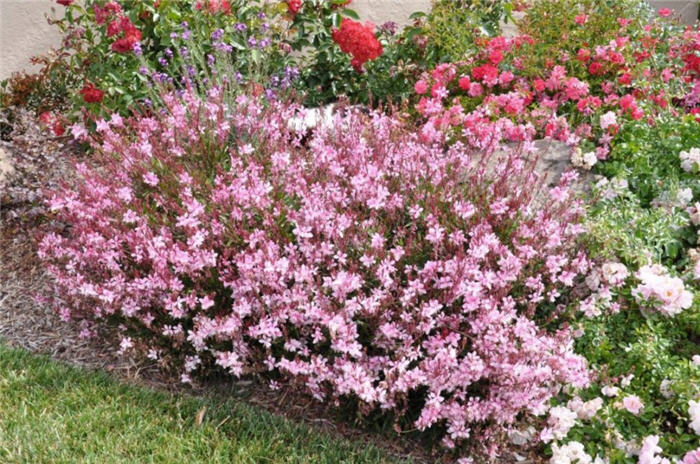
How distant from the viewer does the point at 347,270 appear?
3.42 meters

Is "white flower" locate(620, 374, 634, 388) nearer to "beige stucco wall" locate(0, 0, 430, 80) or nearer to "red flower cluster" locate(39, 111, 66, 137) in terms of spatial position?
"red flower cluster" locate(39, 111, 66, 137)

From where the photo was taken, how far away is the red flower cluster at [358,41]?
229 inches

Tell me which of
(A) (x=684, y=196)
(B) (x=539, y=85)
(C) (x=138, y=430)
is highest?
(B) (x=539, y=85)

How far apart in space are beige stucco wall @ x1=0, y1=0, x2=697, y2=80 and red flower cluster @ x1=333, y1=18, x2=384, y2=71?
195 cm

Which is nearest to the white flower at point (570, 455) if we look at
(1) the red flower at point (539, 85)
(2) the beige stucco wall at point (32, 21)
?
(1) the red flower at point (539, 85)

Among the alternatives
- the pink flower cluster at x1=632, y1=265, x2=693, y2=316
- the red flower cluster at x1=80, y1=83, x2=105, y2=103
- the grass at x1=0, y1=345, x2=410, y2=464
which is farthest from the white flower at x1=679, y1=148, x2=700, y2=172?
the red flower cluster at x1=80, y1=83, x2=105, y2=103

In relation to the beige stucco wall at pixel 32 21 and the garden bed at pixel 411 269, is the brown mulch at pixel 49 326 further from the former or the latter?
the beige stucco wall at pixel 32 21

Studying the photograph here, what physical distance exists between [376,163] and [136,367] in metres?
1.70

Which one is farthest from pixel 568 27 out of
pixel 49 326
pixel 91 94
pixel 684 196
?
pixel 49 326

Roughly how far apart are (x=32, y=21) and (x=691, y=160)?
21.8 feet

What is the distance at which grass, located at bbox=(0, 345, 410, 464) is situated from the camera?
3.13 m

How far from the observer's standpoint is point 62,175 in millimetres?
5457

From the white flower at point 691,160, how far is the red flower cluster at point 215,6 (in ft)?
12.8

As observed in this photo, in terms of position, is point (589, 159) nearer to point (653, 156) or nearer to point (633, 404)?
point (653, 156)
